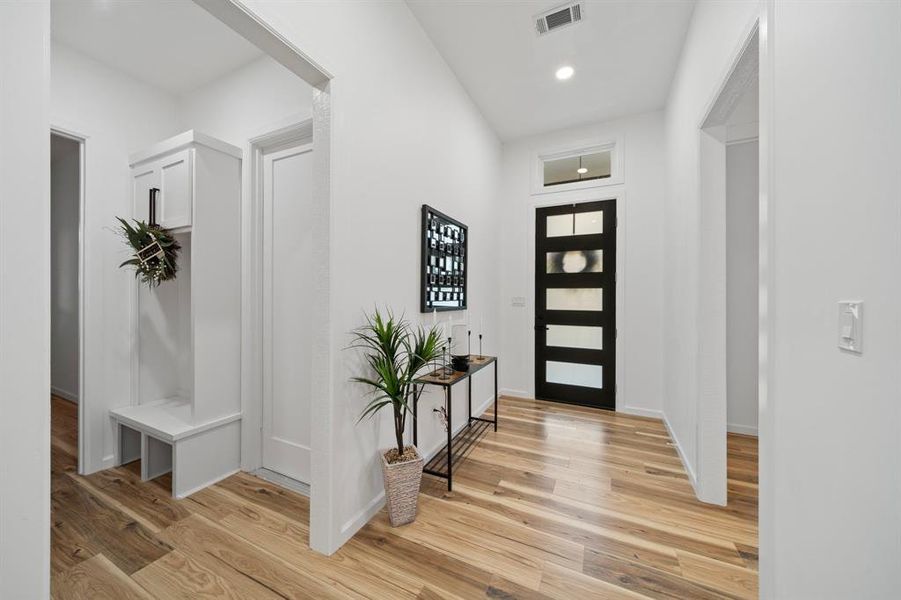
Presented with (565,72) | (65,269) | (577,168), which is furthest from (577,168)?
(65,269)

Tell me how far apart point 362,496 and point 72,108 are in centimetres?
325

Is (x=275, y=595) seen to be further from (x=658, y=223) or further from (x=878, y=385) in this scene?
(x=658, y=223)

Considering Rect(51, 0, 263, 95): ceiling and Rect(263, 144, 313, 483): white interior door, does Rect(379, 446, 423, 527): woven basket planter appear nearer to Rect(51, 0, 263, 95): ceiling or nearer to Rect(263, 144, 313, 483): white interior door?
Rect(263, 144, 313, 483): white interior door

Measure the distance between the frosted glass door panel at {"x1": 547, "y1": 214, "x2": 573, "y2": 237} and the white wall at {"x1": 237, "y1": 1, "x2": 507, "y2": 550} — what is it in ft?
5.43

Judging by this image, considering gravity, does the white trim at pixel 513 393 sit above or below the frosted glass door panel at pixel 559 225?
below

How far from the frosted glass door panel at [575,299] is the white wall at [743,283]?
3.67 ft

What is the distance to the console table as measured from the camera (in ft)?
6.73

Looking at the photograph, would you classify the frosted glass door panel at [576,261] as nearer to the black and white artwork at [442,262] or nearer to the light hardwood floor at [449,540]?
the black and white artwork at [442,262]

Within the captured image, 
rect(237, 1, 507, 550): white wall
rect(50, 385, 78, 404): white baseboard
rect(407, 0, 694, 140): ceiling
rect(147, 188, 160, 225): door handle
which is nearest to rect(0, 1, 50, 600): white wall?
rect(237, 1, 507, 550): white wall

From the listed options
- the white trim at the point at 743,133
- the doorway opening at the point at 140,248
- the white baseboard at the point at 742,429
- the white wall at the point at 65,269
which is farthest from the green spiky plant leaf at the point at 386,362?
the white wall at the point at 65,269

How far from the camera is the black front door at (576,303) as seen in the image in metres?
3.59

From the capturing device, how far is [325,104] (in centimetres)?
159

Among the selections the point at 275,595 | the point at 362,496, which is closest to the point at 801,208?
the point at 362,496

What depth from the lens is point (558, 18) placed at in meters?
2.24
